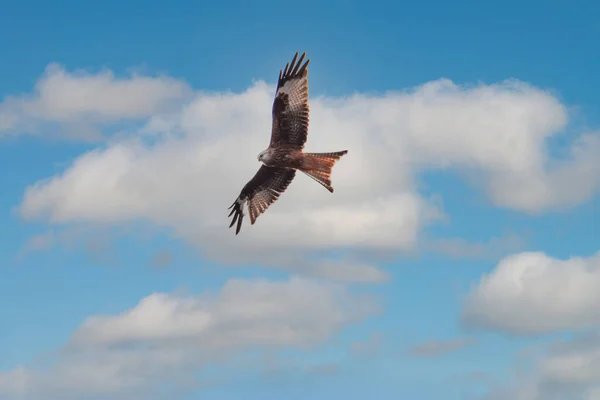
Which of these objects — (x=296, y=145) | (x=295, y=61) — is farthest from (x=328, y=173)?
(x=295, y=61)

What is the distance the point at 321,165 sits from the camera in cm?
2452

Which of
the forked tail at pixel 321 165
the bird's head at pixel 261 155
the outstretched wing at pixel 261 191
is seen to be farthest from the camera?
the outstretched wing at pixel 261 191

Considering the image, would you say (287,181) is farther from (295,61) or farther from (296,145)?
(295,61)

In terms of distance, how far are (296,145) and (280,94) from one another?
69.7 inches

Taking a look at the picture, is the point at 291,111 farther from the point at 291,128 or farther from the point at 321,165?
the point at 321,165

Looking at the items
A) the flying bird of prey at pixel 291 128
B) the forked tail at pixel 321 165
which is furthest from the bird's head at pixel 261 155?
the forked tail at pixel 321 165

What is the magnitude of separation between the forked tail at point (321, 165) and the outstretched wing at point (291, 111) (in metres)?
0.82

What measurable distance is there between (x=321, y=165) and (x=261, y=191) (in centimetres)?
401

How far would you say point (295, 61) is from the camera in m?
26.2

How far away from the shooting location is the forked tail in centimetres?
2415

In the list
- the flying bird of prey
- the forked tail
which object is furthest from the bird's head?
the forked tail

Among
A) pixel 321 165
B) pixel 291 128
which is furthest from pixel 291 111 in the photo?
pixel 321 165

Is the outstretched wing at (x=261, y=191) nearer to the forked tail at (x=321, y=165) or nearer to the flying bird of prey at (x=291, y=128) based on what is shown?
the flying bird of prey at (x=291, y=128)

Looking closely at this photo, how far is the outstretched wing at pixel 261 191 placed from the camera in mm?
27156
